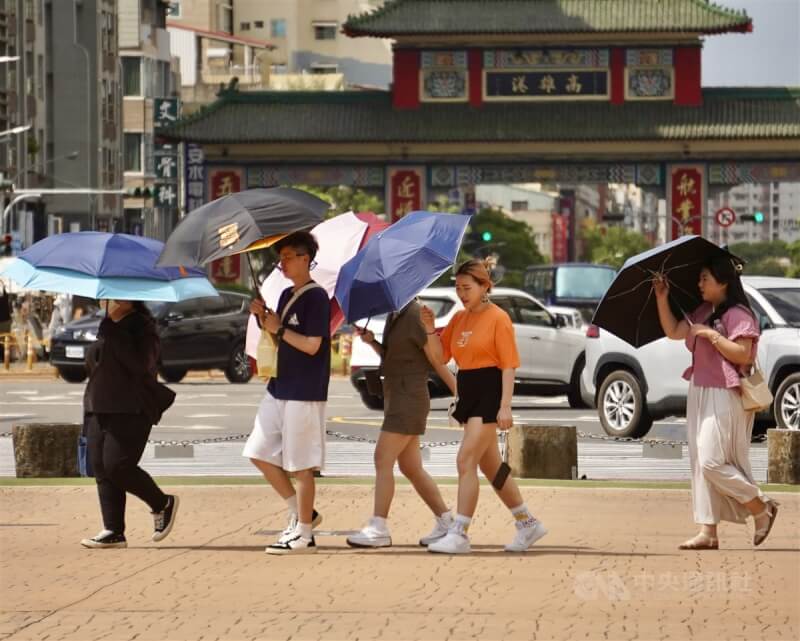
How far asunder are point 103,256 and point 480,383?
8.40ft

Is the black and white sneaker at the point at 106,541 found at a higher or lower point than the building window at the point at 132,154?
lower

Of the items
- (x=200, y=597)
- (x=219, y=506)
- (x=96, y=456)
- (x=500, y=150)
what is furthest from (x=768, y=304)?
(x=500, y=150)

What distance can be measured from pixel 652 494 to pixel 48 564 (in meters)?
5.53

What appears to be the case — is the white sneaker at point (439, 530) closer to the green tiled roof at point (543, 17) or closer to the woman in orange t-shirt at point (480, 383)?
the woman in orange t-shirt at point (480, 383)

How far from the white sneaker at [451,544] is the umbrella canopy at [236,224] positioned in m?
1.94

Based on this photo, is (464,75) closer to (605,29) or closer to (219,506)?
(605,29)

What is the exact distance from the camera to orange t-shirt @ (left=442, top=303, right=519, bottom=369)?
1302 centimetres

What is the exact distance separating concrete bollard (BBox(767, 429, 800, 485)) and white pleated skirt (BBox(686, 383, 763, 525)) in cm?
433

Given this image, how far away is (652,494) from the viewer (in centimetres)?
1652

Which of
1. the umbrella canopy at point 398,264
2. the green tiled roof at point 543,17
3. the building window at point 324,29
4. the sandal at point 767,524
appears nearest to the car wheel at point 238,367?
the umbrella canopy at point 398,264

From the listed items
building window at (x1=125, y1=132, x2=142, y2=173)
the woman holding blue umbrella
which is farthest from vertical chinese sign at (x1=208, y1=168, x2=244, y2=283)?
the woman holding blue umbrella

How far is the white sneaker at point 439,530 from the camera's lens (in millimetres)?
13255

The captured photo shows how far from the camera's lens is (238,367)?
3578cm

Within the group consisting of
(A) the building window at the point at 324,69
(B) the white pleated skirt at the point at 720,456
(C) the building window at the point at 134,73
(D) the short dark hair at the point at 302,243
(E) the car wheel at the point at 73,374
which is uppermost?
(A) the building window at the point at 324,69
